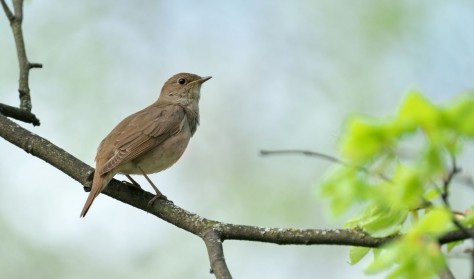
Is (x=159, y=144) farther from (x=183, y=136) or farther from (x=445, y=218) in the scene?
(x=445, y=218)

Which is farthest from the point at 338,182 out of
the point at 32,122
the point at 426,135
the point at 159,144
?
the point at 159,144

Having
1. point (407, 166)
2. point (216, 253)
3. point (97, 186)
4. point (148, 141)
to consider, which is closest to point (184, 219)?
point (216, 253)

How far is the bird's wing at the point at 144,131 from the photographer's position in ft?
24.5

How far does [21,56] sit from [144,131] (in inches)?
66.0

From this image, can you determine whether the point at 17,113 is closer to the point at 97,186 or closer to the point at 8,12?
the point at 97,186

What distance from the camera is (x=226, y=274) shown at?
400 cm

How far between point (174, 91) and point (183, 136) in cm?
190

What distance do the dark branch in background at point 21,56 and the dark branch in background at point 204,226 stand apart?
2.12 feet

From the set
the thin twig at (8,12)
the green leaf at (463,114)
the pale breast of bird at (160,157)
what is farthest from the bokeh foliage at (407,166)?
the thin twig at (8,12)

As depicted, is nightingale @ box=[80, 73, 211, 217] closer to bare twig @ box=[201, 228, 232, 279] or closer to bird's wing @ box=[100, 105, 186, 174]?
bird's wing @ box=[100, 105, 186, 174]

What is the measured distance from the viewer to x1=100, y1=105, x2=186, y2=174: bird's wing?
748cm

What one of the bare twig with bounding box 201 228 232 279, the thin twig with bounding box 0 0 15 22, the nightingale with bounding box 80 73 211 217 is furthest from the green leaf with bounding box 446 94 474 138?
the thin twig with bounding box 0 0 15 22

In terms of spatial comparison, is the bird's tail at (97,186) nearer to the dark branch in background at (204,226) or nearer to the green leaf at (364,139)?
the dark branch in background at (204,226)

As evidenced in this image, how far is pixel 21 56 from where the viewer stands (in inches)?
280
